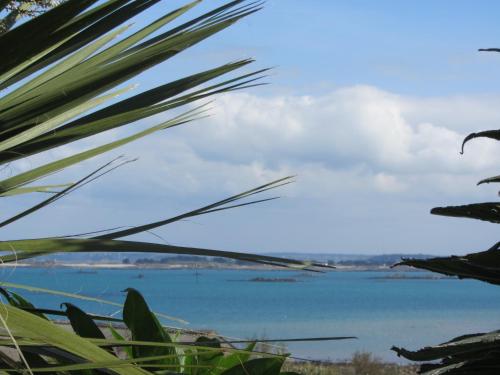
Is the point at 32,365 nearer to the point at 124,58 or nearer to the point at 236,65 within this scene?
the point at 124,58

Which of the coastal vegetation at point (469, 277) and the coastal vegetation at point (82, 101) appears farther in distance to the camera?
the coastal vegetation at point (469, 277)

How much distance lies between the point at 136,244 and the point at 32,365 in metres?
0.26

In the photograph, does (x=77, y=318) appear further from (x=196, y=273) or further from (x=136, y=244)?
(x=136, y=244)

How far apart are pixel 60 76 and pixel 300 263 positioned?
619 mm

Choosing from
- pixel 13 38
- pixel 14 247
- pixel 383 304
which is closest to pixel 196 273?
pixel 14 247

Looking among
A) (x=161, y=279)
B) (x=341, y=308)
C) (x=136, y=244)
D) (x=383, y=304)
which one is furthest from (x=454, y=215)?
(x=161, y=279)

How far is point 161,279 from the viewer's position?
113 metres

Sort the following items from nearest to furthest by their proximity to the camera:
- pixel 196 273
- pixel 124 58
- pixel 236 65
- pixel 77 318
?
1. pixel 124 58
2. pixel 236 65
3. pixel 77 318
4. pixel 196 273

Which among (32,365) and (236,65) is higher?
(236,65)

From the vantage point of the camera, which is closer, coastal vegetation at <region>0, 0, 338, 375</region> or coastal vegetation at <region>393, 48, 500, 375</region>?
coastal vegetation at <region>0, 0, 338, 375</region>

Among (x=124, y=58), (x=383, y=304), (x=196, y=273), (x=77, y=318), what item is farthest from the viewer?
(x=383, y=304)

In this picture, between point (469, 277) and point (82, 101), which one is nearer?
point (82, 101)

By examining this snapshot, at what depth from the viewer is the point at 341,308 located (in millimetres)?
65625

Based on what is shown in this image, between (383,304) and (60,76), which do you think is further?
(383,304)
